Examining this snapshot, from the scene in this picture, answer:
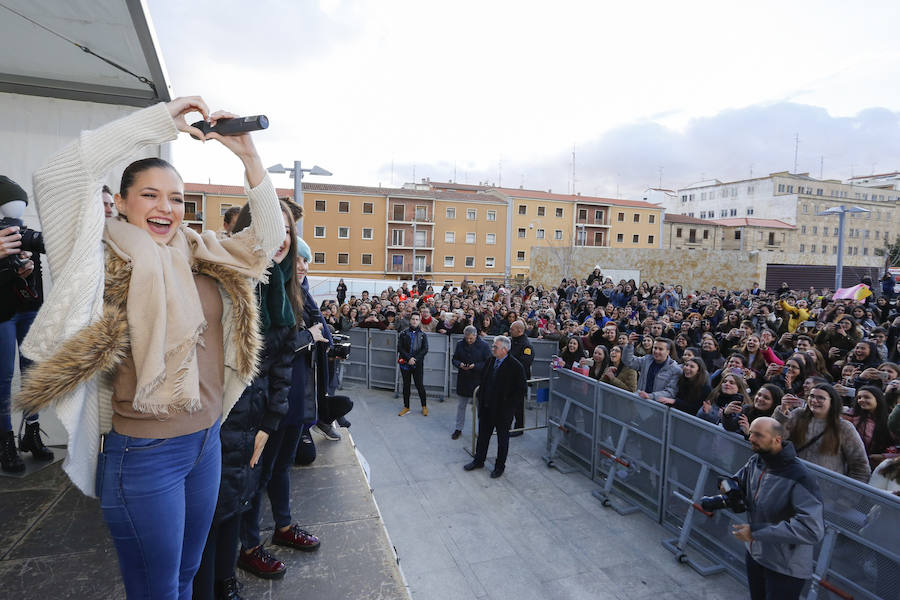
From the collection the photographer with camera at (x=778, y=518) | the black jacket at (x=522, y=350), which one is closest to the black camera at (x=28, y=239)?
the photographer with camera at (x=778, y=518)

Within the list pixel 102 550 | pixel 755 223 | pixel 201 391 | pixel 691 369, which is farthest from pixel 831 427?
pixel 755 223

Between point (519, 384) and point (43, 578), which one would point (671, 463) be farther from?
point (43, 578)

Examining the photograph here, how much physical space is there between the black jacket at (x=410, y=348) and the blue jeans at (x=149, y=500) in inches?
335

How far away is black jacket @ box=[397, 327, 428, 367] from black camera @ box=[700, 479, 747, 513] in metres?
6.78

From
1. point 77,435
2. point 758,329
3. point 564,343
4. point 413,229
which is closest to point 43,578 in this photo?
point 77,435

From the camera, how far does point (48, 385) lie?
127 cm

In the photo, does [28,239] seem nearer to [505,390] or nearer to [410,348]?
[505,390]

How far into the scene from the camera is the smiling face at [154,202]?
1.41 metres

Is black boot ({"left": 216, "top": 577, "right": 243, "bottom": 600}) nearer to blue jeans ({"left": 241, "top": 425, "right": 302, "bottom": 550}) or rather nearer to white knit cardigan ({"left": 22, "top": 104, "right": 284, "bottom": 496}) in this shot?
blue jeans ({"left": 241, "top": 425, "right": 302, "bottom": 550})

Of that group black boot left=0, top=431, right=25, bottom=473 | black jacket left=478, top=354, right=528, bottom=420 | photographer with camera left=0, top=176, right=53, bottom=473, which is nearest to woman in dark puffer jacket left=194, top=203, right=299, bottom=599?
photographer with camera left=0, top=176, right=53, bottom=473

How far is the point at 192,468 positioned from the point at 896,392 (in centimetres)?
618

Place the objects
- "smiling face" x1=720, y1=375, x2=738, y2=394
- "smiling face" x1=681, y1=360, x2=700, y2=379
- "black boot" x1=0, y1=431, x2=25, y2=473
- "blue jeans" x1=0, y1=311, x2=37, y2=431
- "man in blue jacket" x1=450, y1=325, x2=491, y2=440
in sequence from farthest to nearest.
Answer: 1. "man in blue jacket" x1=450, y1=325, x2=491, y2=440
2. "smiling face" x1=681, y1=360, x2=700, y2=379
3. "smiling face" x1=720, y1=375, x2=738, y2=394
4. "black boot" x1=0, y1=431, x2=25, y2=473
5. "blue jeans" x1=0, y1=311, x2=37, y2=431

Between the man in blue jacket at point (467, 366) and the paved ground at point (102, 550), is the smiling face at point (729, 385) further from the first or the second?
the paved ground at point (102, 550)

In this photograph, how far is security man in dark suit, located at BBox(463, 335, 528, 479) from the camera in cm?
711
